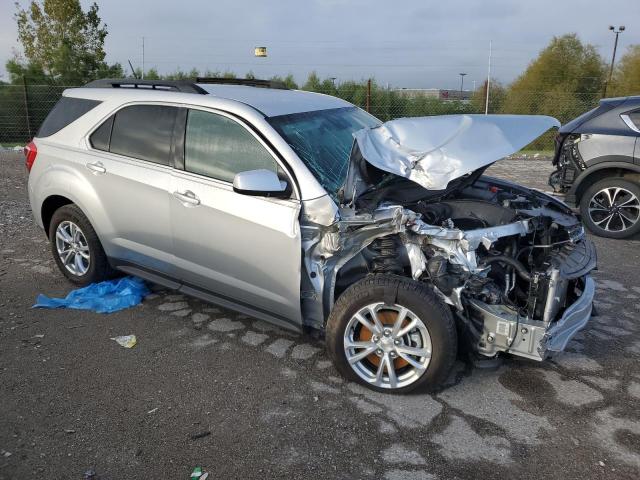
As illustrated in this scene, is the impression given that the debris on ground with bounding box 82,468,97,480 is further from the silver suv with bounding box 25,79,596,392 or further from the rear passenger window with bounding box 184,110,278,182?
the rear passenger window with bounding box 184,110,278,182

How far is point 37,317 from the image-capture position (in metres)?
4.57

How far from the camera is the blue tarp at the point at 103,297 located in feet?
15.5

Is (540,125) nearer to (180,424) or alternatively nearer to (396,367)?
(396,367)

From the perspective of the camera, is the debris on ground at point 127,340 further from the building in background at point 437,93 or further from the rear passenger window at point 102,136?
the building in background at point 437,93

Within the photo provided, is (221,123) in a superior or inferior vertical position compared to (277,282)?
superior

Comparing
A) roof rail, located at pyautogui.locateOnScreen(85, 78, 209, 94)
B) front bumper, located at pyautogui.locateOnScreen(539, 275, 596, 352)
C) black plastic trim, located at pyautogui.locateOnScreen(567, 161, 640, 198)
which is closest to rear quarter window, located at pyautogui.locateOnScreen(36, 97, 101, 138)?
roof rail, located at pyautogui.locateOnScreen(85, 78, 209, 94)

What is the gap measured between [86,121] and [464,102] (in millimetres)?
15834

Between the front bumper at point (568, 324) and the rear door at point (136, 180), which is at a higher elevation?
the rear door at point (136, 180)

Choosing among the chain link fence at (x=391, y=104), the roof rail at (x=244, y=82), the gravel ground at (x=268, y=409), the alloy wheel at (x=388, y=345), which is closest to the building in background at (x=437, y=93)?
the chain link fence at (x=391, y=104)

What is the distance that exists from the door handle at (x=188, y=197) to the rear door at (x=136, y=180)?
5.1 inches

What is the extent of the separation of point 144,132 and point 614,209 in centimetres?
571

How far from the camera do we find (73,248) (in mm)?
5059

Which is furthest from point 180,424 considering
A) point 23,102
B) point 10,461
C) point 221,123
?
point 23,102

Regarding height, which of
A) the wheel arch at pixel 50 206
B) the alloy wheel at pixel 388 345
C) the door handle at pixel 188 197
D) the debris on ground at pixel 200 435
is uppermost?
the door handle at pixel 188 197
